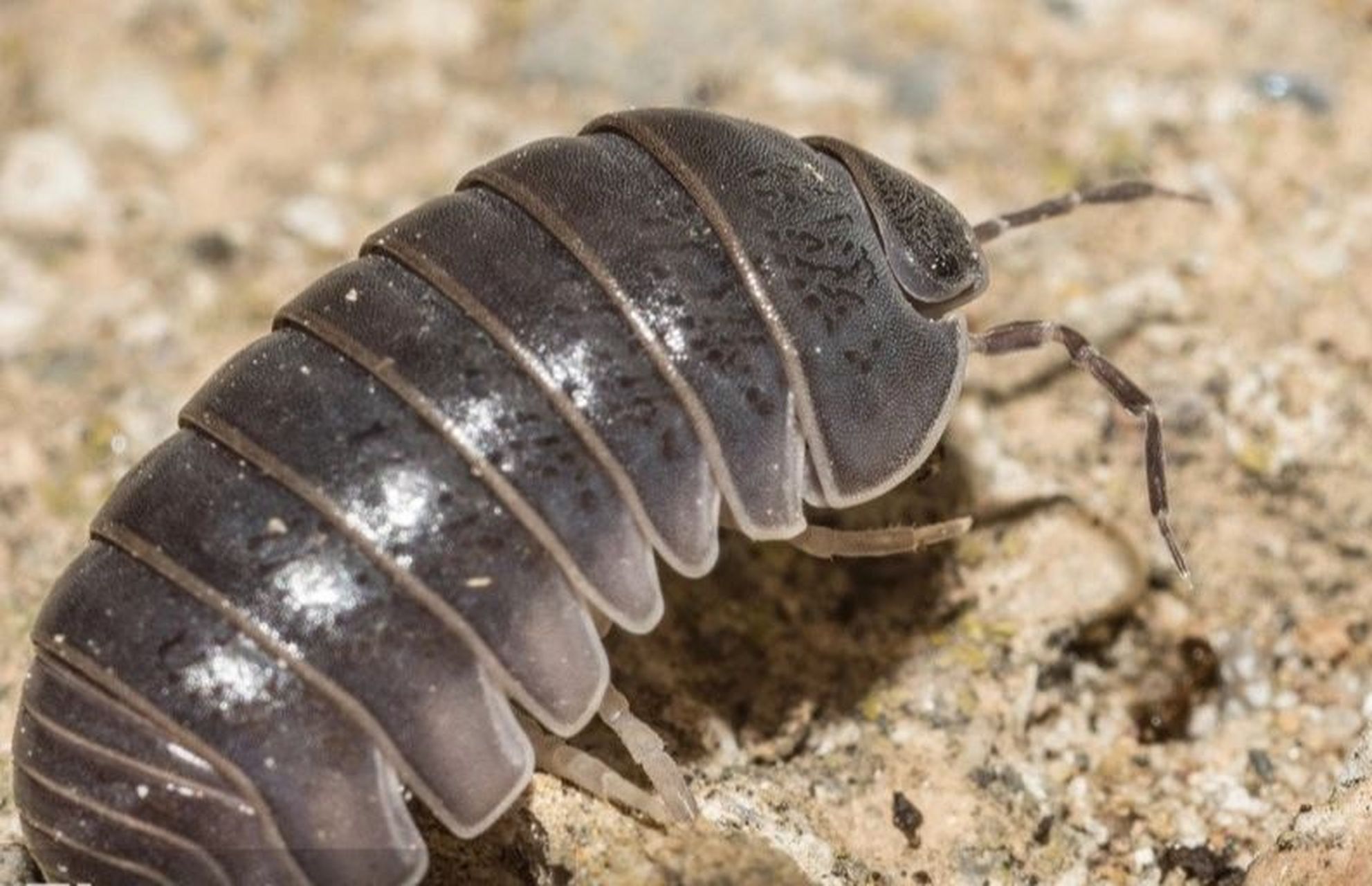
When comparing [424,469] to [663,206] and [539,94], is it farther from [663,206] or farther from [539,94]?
[539,94]

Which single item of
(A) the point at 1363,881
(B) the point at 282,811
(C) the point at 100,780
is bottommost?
(A) the point at 1363,881

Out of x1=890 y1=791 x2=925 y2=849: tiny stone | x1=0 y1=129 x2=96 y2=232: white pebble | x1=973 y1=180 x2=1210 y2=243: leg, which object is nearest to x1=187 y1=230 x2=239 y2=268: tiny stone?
x1=0 y1=129 x2=96 y2=232: white pebble

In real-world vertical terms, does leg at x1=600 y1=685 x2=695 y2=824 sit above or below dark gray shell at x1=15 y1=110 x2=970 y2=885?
below

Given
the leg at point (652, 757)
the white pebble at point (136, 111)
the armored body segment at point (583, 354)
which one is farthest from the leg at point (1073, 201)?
the white pebble at point (136, 111)

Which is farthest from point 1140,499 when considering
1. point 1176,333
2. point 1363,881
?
point 1363,881

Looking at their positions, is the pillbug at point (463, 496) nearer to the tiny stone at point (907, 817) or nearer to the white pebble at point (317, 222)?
the tiny stone at point (907, 817)

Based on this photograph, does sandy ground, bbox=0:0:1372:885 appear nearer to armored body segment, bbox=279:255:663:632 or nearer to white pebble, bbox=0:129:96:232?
white pebble, bbox=0:129:96:232
